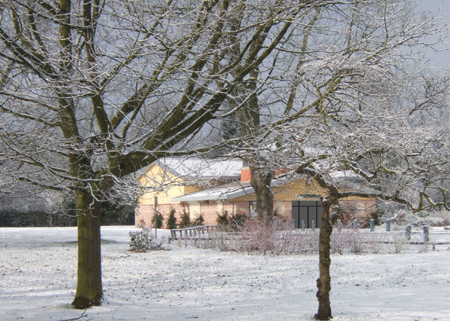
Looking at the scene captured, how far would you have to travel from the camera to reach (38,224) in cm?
4578

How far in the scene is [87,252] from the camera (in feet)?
29.1

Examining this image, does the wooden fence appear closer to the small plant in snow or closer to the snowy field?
Result: the small plant in snow

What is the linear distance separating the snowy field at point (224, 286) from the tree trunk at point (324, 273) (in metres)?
0.34

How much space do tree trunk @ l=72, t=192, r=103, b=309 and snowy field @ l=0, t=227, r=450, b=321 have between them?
10.6 inches

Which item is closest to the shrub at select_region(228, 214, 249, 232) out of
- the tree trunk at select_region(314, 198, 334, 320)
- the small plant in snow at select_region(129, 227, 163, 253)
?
the small plant in snow at select_region(129, 227, 163, 253)

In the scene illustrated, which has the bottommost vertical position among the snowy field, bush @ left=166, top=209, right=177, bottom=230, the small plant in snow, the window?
the snowy field

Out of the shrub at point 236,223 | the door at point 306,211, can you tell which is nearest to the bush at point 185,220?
the shrub at point 236,223

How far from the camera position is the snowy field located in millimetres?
9031

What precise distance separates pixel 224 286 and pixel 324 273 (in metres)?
4.73

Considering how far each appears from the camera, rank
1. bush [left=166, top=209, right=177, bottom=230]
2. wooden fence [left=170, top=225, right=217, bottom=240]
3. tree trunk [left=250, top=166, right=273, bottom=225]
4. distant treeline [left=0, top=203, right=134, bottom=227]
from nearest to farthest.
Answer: tree trunk [left=250, top=166, right=273, bottom=225] < wooden fence [left=170, top=225, right=217, bottom=240] < bush [left=166, top=209, right=177, bottom=230] < distant treeline [left=0, top=203, right=134, bottom=227]

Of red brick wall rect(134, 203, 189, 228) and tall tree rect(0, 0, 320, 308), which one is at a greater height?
tall tree rect(0, 0, 320, 308)

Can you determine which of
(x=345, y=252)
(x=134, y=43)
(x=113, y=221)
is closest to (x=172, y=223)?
(x=113, y=221)

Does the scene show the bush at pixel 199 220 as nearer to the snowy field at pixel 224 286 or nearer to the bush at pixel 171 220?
the bush at pixel 171 220

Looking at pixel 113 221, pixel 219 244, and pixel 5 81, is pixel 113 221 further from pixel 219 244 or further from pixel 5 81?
pixel 5 81
